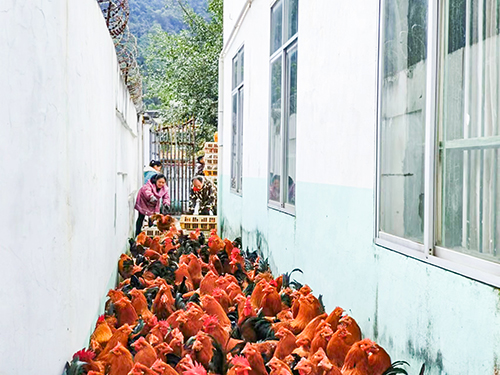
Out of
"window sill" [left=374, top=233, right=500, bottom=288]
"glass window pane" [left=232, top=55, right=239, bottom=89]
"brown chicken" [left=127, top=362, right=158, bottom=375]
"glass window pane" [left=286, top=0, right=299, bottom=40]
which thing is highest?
"glass window pane" [left=232, top=55, right=239, bottom=89]

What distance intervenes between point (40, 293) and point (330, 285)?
2262 millimetres

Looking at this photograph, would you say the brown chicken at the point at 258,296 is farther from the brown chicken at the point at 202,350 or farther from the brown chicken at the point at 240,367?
the brown chicken at the point at 240,367

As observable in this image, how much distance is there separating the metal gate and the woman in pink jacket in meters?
7.16

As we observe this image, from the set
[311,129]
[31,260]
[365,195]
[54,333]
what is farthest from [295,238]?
[31,260]

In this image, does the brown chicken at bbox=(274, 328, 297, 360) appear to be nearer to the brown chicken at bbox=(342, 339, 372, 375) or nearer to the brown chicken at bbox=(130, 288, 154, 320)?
the brown chicken at bbox=(342, 339, 372, 375)

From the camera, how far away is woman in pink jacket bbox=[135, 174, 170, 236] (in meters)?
11.4

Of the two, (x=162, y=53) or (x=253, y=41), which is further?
(x=162, y=53)

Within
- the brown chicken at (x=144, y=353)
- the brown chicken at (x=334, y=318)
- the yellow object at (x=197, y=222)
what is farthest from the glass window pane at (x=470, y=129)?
the yellow object at (x=197, y=222)

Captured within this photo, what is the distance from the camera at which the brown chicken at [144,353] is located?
3.12 metres

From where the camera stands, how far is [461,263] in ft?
7.49

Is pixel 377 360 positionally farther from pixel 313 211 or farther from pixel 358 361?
pixel 313 211

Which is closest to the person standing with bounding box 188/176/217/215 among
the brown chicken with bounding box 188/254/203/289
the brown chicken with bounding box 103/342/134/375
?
the brown chicken with bounding box 188/254/203/289

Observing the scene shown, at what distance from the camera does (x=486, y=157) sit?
2221 millimetres

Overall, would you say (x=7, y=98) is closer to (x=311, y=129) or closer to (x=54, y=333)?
(x=54, y=333)
